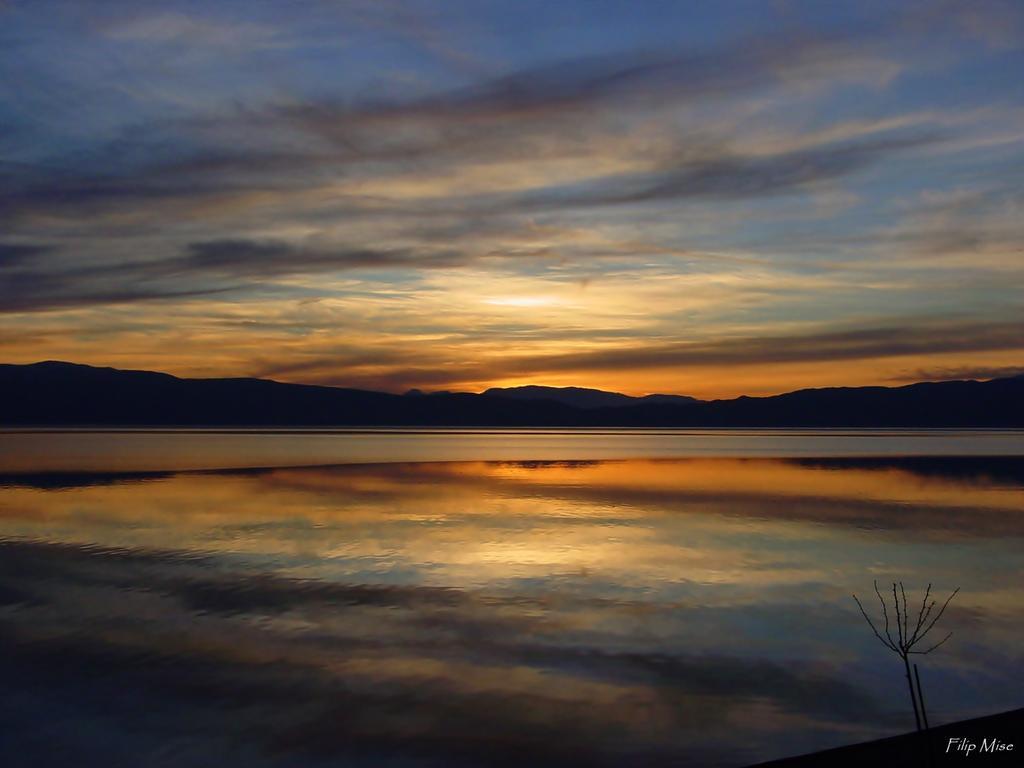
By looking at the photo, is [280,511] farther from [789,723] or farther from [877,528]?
[789,723]

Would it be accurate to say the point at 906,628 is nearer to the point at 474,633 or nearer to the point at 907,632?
the point at 907,632

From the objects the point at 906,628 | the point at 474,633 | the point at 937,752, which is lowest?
the point at 474,633

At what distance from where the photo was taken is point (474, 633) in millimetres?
15898

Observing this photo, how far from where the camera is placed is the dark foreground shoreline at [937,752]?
8359mm

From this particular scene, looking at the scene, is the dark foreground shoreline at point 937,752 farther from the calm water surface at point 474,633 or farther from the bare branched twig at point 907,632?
the calm water surface at point 474,633

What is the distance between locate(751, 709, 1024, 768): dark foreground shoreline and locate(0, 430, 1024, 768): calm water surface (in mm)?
1800

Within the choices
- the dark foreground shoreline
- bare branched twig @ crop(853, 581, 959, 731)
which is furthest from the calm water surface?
the dark foreground shoreline

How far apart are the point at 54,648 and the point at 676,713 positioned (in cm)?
1045

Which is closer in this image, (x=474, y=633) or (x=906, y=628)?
(x=906, y=628)

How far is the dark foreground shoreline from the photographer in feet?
27.4

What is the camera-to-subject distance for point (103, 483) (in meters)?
44.4

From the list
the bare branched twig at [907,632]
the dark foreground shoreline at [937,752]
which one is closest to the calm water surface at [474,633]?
the bare branched twig at [907,632]

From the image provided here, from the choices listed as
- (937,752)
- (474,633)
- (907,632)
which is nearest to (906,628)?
(937,752)

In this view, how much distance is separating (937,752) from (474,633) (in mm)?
8734
